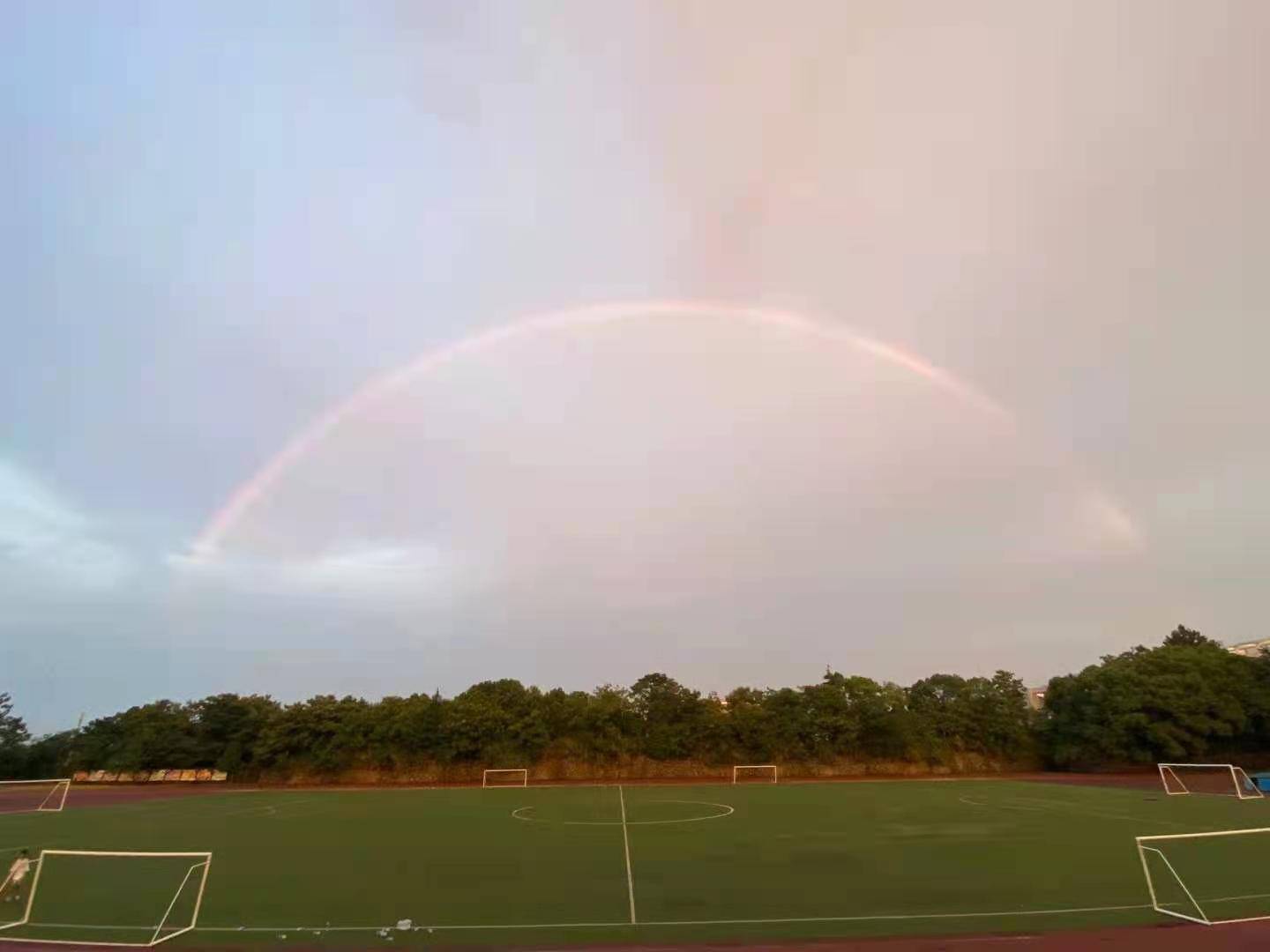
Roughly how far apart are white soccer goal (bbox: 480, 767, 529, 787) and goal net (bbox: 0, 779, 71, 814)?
19.5 meters

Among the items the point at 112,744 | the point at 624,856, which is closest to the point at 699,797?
the point at 624,856

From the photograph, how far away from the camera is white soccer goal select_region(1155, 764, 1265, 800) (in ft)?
98.8

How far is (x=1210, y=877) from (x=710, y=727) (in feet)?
111

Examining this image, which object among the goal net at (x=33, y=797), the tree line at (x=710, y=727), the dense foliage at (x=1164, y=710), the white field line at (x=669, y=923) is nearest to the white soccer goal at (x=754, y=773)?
the tree line at (x=710, y=727)

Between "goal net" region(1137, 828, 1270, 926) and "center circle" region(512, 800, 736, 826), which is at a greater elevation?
"center circle" region(512, 800, 736, 826)

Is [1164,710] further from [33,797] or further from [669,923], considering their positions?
[33,797]

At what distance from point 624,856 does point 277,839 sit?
9751mm

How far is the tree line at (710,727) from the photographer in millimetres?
43062

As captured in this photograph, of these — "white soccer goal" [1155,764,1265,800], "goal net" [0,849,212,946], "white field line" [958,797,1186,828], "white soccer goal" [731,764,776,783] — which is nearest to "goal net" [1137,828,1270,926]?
"white field line" [958,797,1186,828]

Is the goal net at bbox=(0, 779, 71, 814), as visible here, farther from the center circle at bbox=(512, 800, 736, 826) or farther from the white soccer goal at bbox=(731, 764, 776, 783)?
the white soccer goal at bbox=(731, 764, 776, 783)

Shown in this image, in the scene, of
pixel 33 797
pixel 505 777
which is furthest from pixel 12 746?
pixel 505 777

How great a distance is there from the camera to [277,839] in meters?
18.5

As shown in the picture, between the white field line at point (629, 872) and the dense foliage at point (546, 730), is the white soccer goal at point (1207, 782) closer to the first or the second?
the dense foliage at point (546, 730)

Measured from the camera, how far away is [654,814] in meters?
23.9
